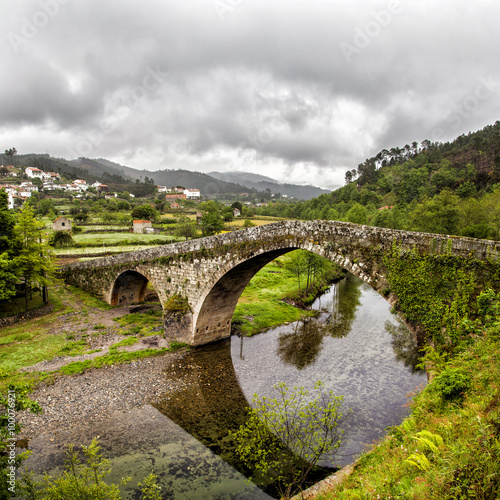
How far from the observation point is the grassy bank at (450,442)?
3984mm

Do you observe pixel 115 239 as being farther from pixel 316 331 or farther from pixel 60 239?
pixel 316 331

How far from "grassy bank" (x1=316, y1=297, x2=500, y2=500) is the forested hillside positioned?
2568cm

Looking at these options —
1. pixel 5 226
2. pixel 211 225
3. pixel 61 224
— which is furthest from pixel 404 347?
pixel 61 224

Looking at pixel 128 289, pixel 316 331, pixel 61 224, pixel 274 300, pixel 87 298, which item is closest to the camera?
pixel 316 331

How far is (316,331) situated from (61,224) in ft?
153

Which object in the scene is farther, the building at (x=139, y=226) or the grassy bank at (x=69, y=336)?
the building at (x=139, y=226)

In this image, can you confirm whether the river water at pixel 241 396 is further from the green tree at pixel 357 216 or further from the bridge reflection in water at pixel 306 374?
the green tree at pixel 357 216

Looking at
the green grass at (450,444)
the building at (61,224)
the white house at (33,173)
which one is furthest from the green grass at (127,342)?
the white house at (33,173)

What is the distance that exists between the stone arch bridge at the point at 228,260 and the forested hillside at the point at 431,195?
74.5ft

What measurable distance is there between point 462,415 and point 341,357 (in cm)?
1207

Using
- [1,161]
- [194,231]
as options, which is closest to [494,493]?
[194,231]

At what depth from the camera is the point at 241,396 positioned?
13.7 m

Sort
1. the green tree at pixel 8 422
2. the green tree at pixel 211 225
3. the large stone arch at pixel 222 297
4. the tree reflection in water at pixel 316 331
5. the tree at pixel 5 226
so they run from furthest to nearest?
the green tree at pixel 211 225, the tree at pixel 5 226, the tree reflection in water at pixel 316 331, the large stone arch at pixel 222 297, the green tree at pixel 8 422

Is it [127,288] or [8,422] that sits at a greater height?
[8,422]
